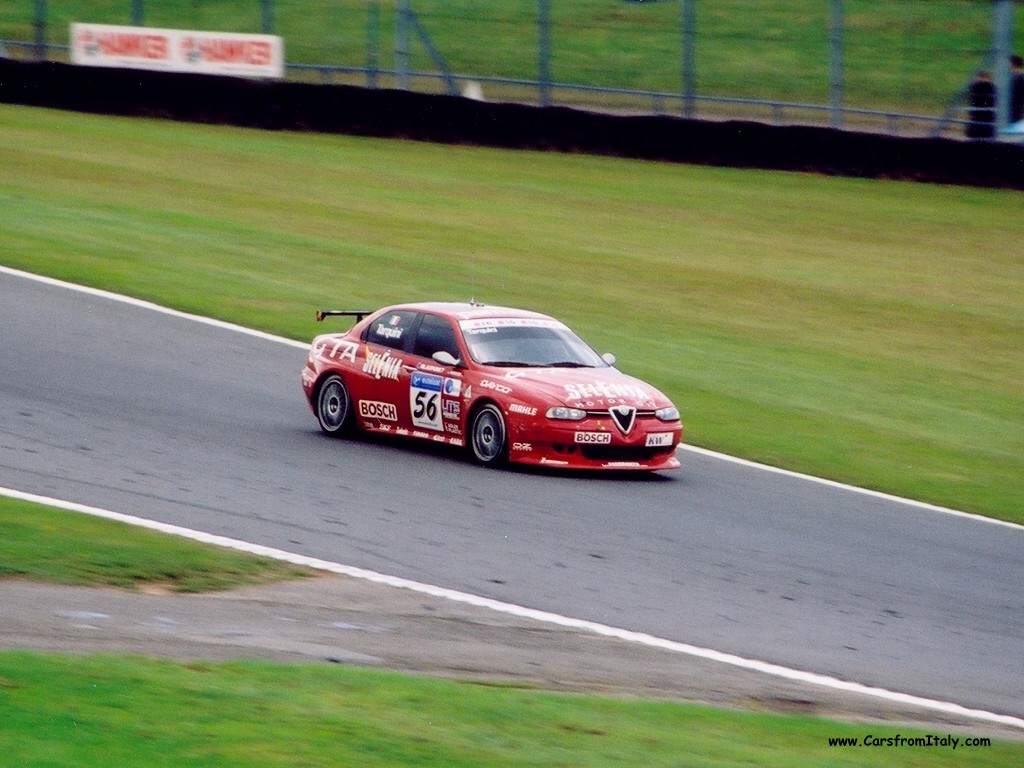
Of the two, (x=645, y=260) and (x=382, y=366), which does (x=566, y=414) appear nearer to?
(x=382, y=366)

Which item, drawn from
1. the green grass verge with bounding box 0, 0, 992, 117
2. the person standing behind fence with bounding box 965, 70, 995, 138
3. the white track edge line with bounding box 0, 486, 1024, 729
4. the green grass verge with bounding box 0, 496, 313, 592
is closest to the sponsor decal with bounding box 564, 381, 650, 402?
the white track edge line with bounding box 0, 486, 1024, 729

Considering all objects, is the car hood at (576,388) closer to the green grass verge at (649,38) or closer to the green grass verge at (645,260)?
the green grass verge at (645,260)

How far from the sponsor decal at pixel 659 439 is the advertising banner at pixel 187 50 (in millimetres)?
22301

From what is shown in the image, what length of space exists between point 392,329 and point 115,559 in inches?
228

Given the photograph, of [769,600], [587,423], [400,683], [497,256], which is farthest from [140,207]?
[400,683]

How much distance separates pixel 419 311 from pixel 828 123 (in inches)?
712

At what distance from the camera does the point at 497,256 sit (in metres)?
24.2

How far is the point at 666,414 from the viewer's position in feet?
46.1

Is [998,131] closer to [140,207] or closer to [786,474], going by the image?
[140,207]

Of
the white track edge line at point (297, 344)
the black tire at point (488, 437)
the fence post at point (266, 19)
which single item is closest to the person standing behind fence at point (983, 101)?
the fence post at point (266, 19)

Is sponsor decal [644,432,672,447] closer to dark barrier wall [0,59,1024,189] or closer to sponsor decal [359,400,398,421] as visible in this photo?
sponsor decal [359,400,398,421]

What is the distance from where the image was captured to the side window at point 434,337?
48.1 ft

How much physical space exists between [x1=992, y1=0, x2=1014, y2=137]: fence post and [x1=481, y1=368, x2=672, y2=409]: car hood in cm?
1681

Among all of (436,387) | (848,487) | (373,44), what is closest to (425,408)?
(436,387)
